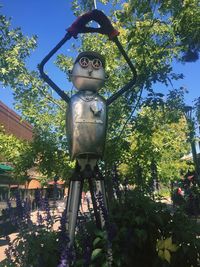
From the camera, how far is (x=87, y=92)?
491 centimetres

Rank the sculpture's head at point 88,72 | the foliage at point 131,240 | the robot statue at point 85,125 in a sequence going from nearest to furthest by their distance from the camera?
the foliage at point 131,240 → the robot statue at point 85,125 → the sculpture's head at point 88,72

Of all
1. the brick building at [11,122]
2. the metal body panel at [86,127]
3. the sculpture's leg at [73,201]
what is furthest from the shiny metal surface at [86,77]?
the brick building at [11,122]

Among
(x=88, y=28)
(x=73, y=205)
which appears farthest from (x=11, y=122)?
(x=73, y=205)

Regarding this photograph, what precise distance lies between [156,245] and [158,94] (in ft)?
9.92

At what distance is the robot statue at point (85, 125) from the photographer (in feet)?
15.2

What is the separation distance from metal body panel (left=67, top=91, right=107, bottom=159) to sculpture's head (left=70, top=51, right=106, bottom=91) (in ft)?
0.70

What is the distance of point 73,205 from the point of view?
4555mm

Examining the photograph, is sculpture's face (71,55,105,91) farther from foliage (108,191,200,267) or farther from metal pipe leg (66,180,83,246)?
foliage (108,191,200,267)

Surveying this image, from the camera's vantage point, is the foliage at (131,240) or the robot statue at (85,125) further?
the robot statue at (85,125)

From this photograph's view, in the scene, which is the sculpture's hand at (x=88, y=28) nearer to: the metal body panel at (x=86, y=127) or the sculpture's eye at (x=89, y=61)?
the sculpture's eye at (x=89, y=61)

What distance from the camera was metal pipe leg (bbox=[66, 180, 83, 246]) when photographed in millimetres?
4450

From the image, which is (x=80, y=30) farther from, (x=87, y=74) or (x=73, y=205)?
(x=73, y=205)

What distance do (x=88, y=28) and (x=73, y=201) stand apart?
2083mm

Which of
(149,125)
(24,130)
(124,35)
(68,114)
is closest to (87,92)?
(68,114)
